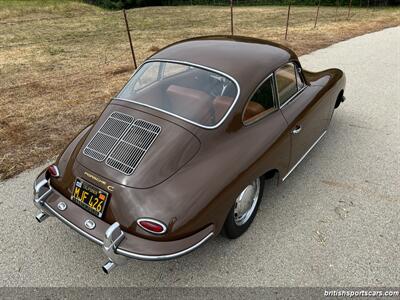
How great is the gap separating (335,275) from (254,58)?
2127 mm

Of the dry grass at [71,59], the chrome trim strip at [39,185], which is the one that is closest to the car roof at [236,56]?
the chrome trim strip at [39,185]

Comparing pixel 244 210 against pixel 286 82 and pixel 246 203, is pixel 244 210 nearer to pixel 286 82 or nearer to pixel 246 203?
pixel 246 203

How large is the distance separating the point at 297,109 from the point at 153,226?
204 centimetres

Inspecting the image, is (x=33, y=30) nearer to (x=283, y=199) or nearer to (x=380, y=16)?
(x=283, y=199)

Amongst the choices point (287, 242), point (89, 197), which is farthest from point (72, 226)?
point (287, 242)

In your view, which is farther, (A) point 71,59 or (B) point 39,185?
(A) point 71,59

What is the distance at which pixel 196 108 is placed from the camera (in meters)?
2.92

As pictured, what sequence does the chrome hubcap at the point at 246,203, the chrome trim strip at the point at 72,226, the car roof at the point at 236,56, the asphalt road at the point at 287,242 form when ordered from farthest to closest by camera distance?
the car roof at the point at 236,56 < the chrome hubcap at the point at 246,203 < the asphalt road at the point at 287,242 < the chrome trim strip at the point at 72,226

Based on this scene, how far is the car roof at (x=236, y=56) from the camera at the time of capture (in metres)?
3.12

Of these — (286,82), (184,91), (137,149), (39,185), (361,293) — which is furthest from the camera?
(286,82)

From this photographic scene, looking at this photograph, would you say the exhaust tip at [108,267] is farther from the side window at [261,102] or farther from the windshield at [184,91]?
the side window at [261,102]

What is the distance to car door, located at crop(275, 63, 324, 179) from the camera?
11.1 feet

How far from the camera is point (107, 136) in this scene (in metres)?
2.93

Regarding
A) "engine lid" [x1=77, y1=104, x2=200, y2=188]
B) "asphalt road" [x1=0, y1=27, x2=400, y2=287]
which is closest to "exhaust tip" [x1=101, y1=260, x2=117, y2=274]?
"asphalt road" [x1=0, y1=27, x2=400, y2=287]
